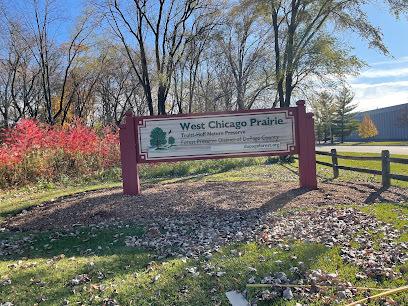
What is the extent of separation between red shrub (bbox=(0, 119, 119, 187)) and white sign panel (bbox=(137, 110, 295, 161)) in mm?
8308

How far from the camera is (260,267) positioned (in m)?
4.66

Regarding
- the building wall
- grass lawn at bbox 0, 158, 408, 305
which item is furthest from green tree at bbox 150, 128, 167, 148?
the building wall

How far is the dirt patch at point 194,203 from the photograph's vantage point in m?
7.57

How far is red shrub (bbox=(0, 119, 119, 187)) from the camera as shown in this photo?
50.8 ft

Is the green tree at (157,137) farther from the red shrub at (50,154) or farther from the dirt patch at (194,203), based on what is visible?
the red shrub at (50,154)

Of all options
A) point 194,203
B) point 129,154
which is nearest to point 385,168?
point 194,203

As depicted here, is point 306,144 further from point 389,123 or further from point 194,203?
point 389,123

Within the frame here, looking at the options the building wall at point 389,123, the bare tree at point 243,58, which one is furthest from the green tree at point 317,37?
the building wall at point 389,123

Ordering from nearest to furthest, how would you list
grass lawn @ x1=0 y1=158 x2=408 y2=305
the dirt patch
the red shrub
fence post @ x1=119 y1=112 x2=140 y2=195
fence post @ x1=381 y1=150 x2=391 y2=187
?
grass lawn @ x1=0 y1=158 x2=408 y2=305, the dirt patch, fence post @ x1=119 y1=112 x2=140 y2=195, fence post @ x1=381 y1=150 x2=391 y2=187, the red shrub

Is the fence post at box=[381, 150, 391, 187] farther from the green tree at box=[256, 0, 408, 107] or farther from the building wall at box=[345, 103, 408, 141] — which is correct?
the building wall at box=[345, 103, 408, 141]

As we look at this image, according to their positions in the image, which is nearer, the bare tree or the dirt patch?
the dirt patch

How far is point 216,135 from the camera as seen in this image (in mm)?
A: 9570

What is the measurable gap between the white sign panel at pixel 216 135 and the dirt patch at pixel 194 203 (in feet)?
3.26

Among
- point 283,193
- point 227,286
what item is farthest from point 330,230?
point 283,193
